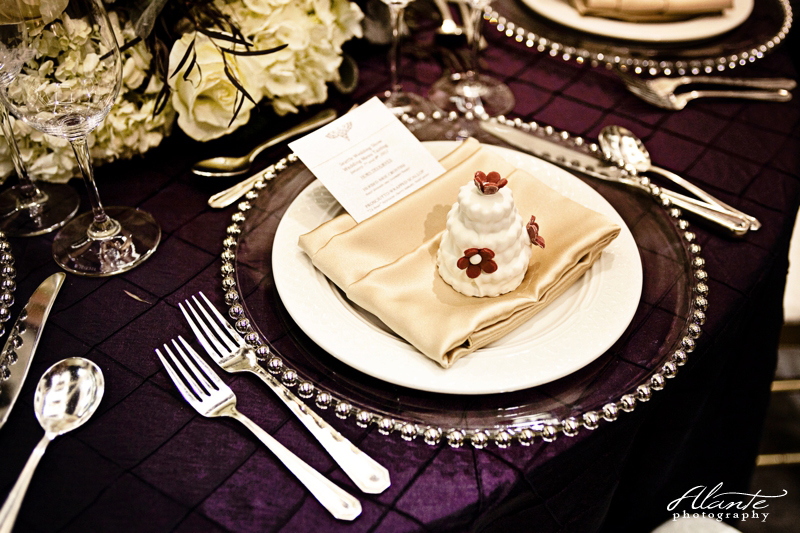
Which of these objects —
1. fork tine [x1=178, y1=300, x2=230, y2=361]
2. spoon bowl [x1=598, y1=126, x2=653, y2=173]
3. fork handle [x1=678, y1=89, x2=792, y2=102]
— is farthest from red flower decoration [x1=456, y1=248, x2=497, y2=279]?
fork handle [x1=678, y1=89, x2=792, y2=102]

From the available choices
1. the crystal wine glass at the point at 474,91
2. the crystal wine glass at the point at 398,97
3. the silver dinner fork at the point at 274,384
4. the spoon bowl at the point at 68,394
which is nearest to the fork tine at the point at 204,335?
the silver dinner fork at the point at 274,384

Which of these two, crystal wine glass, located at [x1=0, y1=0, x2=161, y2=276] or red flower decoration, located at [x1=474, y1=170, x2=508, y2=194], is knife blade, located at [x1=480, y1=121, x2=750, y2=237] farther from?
crystal wine glass, located at [x1=0, y1=0, x2=161, y2=276]

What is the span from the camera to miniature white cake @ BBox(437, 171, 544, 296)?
2.19ft

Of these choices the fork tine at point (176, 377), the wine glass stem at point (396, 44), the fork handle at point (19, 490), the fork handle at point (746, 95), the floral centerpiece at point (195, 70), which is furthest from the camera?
the fork handle at point (746, 95)

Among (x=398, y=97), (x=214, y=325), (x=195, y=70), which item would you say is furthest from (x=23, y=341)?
(x=398, y=97)

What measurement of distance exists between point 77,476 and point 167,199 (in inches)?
18.1

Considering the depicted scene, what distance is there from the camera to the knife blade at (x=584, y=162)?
0.88 m

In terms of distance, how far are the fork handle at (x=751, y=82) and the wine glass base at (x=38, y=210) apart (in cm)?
107

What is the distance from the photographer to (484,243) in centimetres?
68

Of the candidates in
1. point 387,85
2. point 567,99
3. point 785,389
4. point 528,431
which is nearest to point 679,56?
point 567,99

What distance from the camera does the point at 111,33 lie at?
2.37 feet

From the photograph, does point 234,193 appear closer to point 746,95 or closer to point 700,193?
point 700,193

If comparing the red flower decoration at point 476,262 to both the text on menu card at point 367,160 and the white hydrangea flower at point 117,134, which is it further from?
the white hydrangea flower at point 117,134

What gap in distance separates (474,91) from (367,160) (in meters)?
0.41
